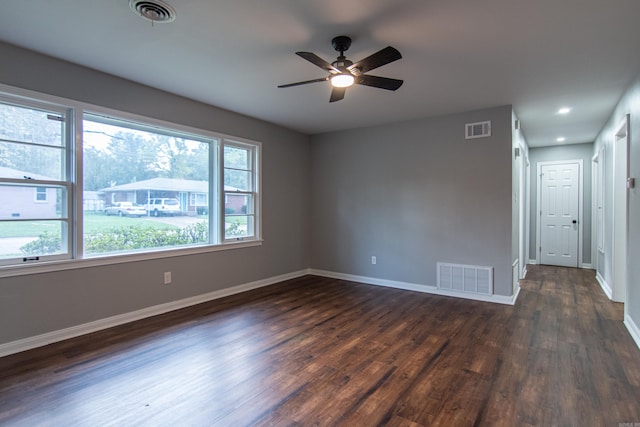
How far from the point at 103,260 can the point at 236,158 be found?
2.20 meters

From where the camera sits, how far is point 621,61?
296 cm

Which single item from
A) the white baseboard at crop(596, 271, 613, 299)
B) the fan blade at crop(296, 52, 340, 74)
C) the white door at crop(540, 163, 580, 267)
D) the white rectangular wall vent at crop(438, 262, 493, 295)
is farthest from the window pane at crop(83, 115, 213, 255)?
the white door at crop(540, 163, 580, 267)

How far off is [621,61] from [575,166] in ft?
15.3

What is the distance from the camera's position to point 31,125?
2928 millimetres

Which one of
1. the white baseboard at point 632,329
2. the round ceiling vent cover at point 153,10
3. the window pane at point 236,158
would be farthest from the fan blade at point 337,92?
the white baseboard at point 632,329

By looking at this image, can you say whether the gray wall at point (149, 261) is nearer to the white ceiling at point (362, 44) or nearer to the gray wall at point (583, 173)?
the white ceiling at point (362, 44)

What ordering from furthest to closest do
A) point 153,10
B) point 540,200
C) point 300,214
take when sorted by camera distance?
point 540,200, point 300,214, point 153,10

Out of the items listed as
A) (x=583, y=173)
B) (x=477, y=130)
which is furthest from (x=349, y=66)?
(x=583, y=173)

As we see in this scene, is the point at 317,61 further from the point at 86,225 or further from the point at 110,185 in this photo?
the point at 86,225

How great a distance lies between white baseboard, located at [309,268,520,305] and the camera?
433 centimetres

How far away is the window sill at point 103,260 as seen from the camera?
281cm

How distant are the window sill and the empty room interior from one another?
0.02 m

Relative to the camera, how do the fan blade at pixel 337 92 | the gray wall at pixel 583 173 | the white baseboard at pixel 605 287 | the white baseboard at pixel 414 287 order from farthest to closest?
the gray wall at pixel 583 173 < the white baseboard at pixel 605 287 < the white baseboard at pixel 414 287 < the fan blade at pixel 337 92

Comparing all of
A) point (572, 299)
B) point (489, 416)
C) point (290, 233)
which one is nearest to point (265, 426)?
point (489, 416)
